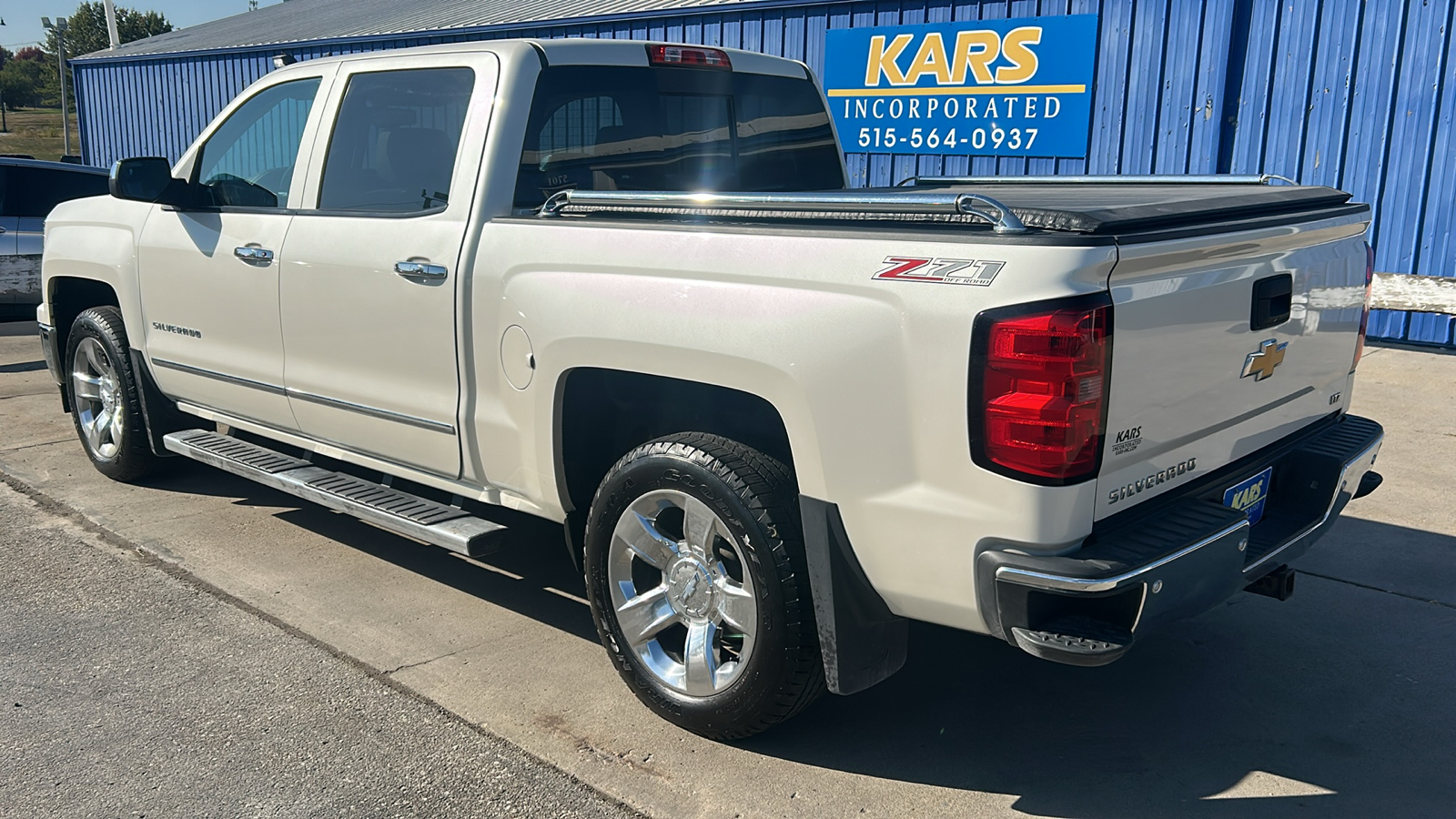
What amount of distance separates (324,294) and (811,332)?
223cm

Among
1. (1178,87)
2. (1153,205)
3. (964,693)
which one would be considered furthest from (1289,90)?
(964,693)

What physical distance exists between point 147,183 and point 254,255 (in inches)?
26.8

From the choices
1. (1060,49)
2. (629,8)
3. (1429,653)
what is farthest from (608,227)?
(629,8)

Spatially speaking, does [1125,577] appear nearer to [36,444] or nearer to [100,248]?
[100,248]

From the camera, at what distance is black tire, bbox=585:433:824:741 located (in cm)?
312

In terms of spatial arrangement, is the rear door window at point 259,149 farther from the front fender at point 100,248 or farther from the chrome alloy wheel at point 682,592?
the chrome alloy wheel at point 682,592

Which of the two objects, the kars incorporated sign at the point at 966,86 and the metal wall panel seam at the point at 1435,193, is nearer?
the metal wall panel seam at the point at 1435,193

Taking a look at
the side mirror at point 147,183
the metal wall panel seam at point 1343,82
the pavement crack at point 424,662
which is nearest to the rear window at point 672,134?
the pavement crack at point 424,662

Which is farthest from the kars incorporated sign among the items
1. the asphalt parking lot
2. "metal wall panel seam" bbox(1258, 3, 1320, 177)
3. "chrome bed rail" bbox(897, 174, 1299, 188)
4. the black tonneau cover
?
the black tonneau cover

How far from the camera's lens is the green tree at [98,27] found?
7694 centimetres

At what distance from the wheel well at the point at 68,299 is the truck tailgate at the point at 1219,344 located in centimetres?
513

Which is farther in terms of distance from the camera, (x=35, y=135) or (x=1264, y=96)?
(x=35, y=135)

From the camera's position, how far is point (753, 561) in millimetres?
3146

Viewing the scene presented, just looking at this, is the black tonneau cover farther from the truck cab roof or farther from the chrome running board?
the chrome running board
